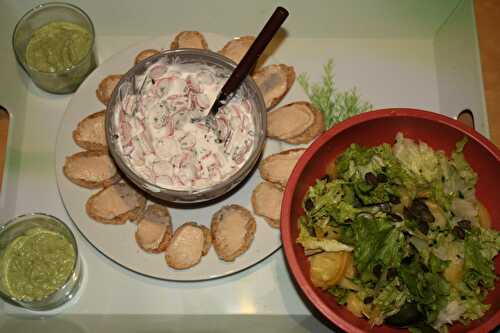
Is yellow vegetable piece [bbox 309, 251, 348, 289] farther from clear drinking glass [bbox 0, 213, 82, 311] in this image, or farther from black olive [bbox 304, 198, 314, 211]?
clear drinking glass [bbox 0, 213, 82, 311]

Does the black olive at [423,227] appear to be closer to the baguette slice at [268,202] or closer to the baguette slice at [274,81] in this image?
the baguette slice at [268,202]

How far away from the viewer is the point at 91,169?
2105 mm

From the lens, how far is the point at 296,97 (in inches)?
86.8

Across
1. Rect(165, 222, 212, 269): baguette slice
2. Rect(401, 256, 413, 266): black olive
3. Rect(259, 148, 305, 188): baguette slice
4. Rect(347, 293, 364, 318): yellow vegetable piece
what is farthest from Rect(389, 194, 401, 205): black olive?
Rect(165, 222, 212, 269): baguette slice

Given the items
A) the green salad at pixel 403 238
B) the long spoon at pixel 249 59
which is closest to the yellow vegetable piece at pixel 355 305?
the green salad at pixel 403 238

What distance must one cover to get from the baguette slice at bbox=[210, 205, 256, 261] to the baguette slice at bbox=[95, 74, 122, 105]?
592 mm

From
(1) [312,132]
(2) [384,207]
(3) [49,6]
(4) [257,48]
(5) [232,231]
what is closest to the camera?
(2) [384,207]

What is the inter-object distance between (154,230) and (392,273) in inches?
31.4

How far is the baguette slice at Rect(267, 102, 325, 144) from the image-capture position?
6.99 ft

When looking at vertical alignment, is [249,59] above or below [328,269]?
above

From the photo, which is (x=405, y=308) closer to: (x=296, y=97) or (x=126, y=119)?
(x=296, y=97)

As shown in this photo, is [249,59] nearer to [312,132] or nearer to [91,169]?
[312,132]

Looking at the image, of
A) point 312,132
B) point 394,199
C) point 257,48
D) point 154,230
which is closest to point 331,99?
point 312,132

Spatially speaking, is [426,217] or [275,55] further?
[275,55]
